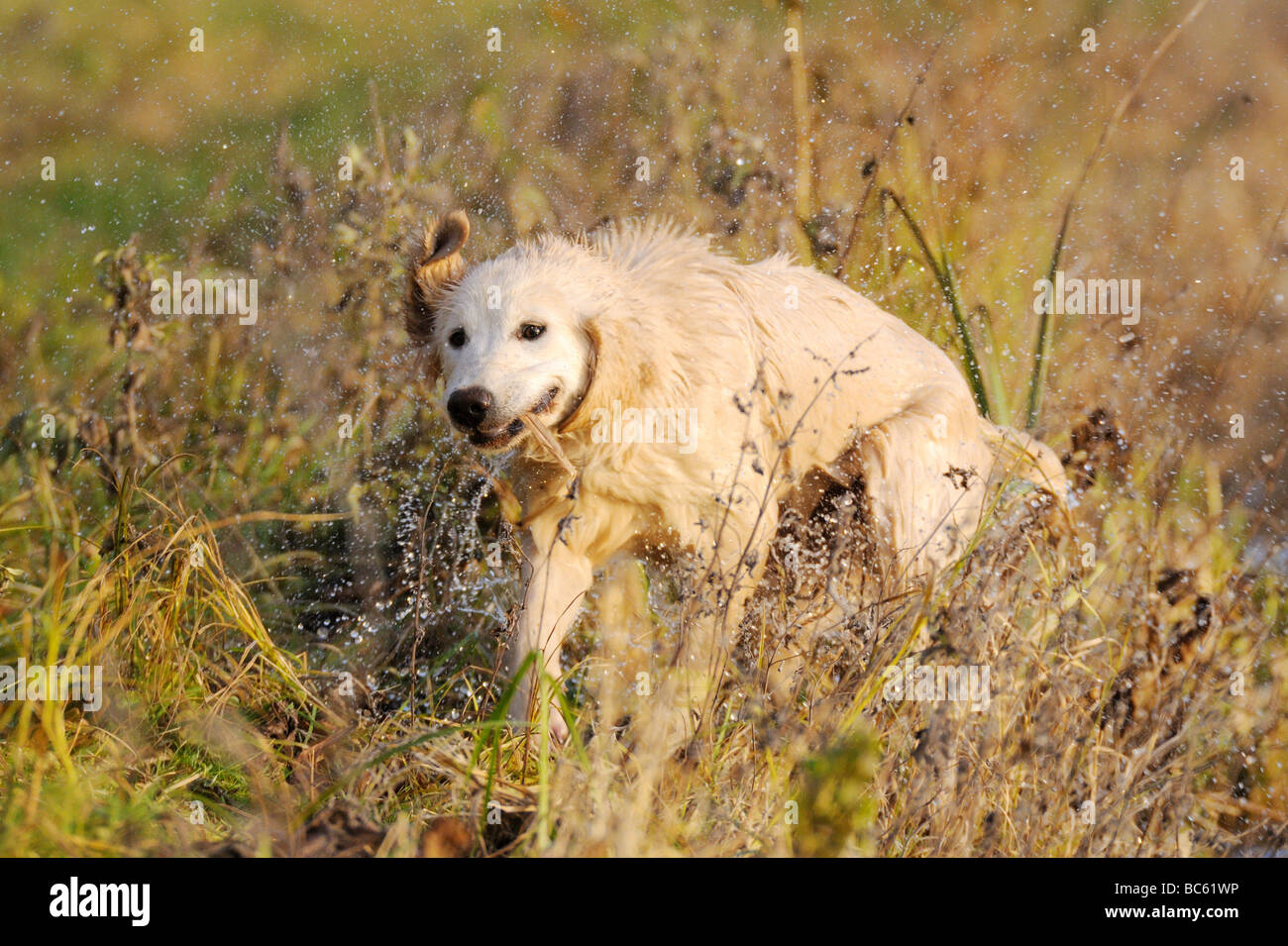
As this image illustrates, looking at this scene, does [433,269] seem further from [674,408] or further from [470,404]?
[674,408]

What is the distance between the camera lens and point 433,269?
4176 mm

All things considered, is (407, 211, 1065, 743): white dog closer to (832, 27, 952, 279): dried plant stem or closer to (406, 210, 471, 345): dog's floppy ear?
(406, 210, 471, 345): dog's floppy ear

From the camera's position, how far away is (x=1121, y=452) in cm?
515

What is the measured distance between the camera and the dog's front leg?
155 inches

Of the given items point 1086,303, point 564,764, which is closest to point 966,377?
point 1086,303

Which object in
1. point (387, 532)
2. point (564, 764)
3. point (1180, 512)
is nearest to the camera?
point (564, 764)

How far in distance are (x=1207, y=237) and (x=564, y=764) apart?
19.0 feet

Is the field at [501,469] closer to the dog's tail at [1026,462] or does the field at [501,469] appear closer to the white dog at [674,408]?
the dog's tail at [1026,462]

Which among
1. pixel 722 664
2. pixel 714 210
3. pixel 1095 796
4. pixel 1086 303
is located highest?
pixel 714 210

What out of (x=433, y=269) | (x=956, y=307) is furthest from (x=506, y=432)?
(x=956, y=307)

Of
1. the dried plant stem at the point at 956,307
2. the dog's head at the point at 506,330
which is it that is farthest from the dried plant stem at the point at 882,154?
the dog's head at the point at 506,330

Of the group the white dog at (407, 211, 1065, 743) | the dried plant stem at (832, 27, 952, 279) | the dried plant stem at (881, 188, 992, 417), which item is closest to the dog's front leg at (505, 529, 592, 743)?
the white dog at (407, 211, 1065, 743)

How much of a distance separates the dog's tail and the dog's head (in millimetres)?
1636

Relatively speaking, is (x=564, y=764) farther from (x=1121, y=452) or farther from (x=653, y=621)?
(x=1121, y=452)
